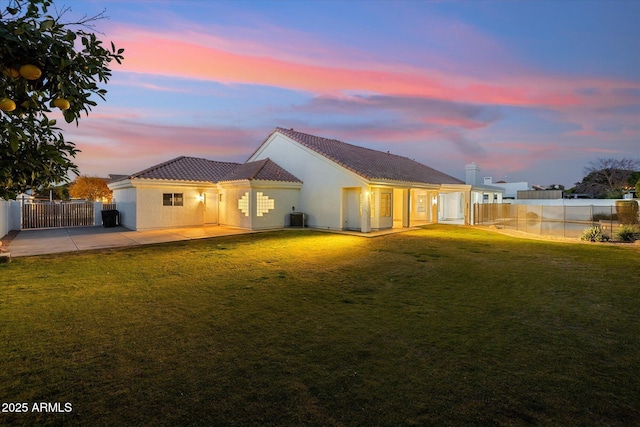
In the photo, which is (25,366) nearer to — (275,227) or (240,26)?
(240,26)

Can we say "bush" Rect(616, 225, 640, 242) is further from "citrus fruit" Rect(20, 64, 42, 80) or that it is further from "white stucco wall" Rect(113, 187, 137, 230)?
"white stucco wall" Rect(113, 187, 137, 230)

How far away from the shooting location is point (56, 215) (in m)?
18.8

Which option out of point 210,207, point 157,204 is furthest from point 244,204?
point 157,204

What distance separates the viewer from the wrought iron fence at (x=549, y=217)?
17880 mm

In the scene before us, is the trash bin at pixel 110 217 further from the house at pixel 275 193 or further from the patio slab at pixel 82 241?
the patio slab at pixel 82 241

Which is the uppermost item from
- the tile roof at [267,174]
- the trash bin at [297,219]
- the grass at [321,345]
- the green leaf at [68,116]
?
the tile roof at [267,174]

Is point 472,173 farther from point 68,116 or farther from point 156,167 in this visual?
point 68,116

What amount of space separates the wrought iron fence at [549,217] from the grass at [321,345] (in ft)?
40.9

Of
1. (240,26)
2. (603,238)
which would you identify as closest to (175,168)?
(240,26)

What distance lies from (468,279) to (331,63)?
13042 mm

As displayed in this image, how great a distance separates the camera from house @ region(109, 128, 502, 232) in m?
16.9

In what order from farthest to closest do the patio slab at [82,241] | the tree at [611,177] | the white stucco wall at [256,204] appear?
the tree at [611,177] → the white stucco wall at [256,204] → the patio slab at [82,241]

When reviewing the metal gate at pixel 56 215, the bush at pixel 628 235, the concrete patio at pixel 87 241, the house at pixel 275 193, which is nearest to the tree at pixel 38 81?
the concrete patio at pixel 87 241

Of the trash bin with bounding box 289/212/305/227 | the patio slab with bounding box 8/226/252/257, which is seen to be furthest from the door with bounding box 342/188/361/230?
the patio slab with bounding box 8/226/252/257
